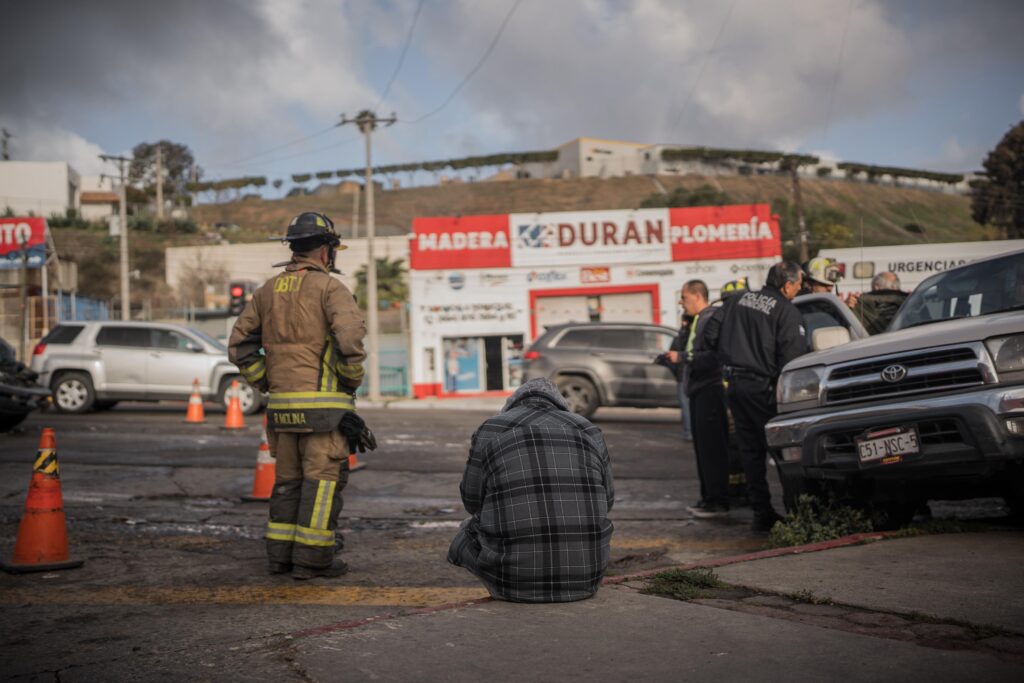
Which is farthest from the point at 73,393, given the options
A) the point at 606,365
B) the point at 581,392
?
the point at 606,365

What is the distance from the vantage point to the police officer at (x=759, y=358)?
6938mm

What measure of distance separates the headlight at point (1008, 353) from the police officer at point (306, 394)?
3.40 m

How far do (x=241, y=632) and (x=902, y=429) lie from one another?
3511 millimetres

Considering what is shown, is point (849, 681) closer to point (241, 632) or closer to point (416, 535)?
point (241, 632)

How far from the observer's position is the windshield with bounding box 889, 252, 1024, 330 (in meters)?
6.14

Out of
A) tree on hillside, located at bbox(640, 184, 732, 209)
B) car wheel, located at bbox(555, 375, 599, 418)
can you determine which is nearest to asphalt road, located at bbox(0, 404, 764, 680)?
car wheel, located at bbox(555, 375, 599, 418)

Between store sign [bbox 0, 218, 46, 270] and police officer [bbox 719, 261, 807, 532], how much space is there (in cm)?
3581

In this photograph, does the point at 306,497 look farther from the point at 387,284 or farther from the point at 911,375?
the point at 387,284

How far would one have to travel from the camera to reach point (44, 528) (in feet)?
18.8

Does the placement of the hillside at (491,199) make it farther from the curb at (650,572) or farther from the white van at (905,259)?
the curb at (650,572)

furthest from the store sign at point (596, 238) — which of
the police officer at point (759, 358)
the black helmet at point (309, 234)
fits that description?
the black helmet at point (309, 234)

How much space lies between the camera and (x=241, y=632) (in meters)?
4.16

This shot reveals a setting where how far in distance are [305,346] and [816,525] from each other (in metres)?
3.29

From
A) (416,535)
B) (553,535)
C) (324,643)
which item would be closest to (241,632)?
(324,643)
